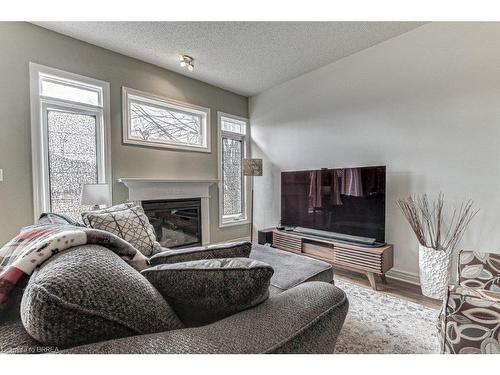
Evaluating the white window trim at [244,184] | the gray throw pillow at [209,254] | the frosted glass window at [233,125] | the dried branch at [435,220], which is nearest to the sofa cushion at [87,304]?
the gray throw pillow at [209,254]

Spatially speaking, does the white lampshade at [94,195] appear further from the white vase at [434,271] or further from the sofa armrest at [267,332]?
the white vase at [434,271]

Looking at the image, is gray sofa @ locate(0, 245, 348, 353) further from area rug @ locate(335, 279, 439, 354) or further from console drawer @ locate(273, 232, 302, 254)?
console drawer @ locate(273, 232, 302, 254)

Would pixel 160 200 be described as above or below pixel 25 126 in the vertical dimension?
below

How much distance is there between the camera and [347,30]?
237 cm

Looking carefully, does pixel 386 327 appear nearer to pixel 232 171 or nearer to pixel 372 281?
pixel 372 281

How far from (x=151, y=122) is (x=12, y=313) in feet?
9.39

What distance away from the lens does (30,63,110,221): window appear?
7.62 ft

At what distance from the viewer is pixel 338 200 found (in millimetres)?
2717

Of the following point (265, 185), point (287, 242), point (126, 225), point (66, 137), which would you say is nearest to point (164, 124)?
point (66, 137)

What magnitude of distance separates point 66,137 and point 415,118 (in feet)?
12.3

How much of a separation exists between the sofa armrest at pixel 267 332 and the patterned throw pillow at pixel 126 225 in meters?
1.30

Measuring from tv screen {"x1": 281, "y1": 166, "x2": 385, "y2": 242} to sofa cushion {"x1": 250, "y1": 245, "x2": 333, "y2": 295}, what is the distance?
1132mm

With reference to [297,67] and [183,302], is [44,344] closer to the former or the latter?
[183,302]

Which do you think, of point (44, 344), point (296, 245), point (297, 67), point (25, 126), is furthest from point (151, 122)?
point (44, 344)
